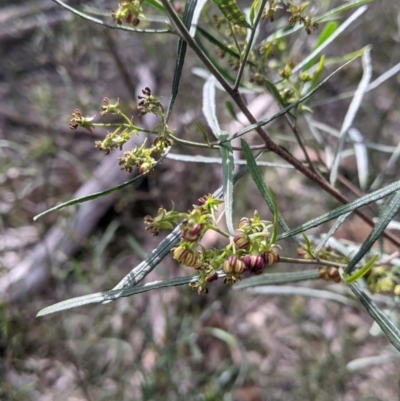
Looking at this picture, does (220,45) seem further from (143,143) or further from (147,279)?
(147,279)

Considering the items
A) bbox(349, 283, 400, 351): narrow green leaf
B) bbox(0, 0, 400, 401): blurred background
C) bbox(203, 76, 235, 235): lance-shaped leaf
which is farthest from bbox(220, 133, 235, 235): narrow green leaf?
bbox(0, 0, 400, 401): blurred background

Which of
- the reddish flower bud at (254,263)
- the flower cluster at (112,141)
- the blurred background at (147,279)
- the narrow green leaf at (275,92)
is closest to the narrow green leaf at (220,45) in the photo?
the narrow green leaf at (275,92)

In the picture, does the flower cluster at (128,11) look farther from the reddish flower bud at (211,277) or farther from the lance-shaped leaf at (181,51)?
the reddish flower bud at (211,277)

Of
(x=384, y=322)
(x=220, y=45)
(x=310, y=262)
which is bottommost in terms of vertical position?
(x=384, y=322)

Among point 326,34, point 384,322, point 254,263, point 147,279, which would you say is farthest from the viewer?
point 147,279

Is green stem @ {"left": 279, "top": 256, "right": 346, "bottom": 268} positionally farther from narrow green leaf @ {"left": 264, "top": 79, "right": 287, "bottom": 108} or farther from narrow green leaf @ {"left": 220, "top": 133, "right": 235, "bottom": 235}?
narrow green leaf @ {"left": 264, "top": 79, "right": 287, "bottom": 108}

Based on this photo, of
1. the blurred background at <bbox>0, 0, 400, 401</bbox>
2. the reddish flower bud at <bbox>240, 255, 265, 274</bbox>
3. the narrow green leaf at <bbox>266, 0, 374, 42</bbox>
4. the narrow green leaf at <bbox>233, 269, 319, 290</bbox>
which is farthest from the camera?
the blurred background at <bbox>0, 0, 400, 401</bbox>

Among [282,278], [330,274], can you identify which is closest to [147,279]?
[282,278]

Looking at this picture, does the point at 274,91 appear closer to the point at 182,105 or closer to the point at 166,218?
the point at 166,218
